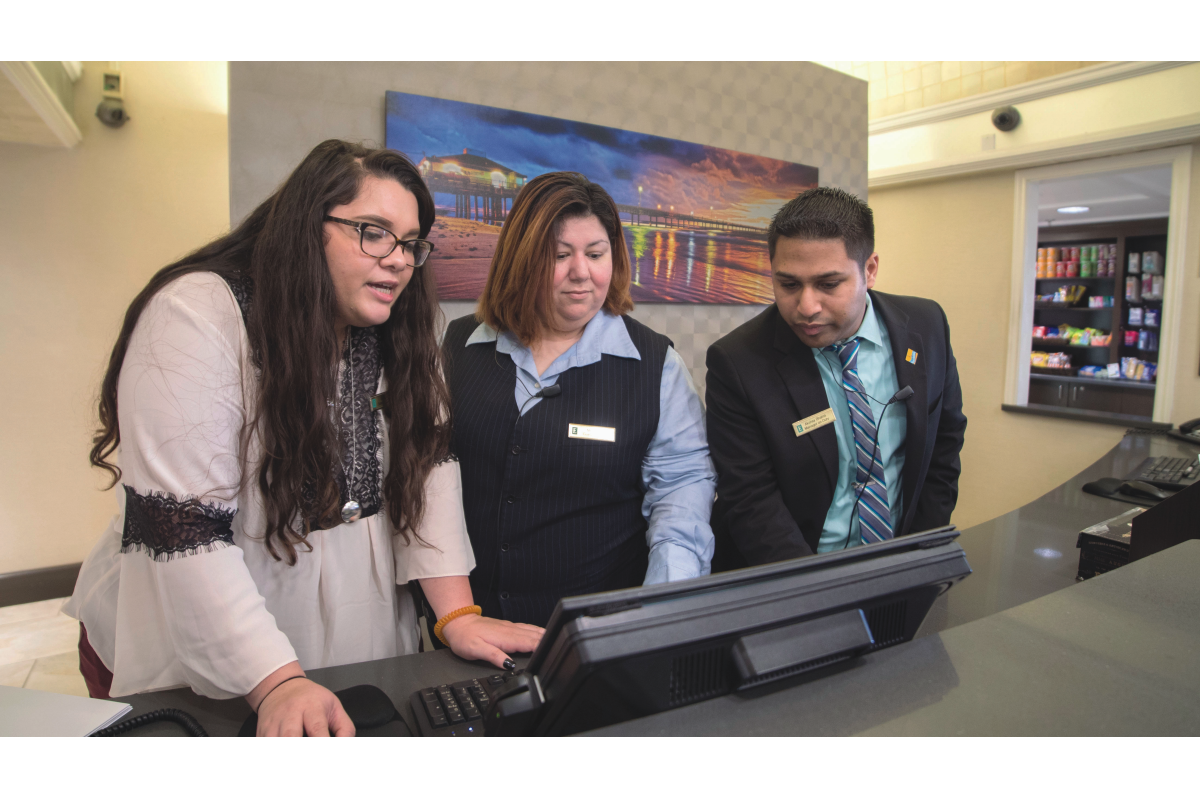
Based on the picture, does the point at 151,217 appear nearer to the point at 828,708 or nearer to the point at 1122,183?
the point at 828,708

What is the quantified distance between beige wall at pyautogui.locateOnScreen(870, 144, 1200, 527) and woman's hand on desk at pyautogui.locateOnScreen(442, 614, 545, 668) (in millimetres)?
4810

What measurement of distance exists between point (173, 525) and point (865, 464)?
1521 mm

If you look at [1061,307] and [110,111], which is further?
[1061,307]

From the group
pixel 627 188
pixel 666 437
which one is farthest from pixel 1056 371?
pixel 666 437

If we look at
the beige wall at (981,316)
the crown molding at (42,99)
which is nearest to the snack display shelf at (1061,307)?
the beige wall at (981,316)

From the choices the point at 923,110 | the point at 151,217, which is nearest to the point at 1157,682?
the point at 151,217

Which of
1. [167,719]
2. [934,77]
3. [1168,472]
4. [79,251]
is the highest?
[934,77]

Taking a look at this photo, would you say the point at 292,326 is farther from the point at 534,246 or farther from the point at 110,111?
the point at 110,111

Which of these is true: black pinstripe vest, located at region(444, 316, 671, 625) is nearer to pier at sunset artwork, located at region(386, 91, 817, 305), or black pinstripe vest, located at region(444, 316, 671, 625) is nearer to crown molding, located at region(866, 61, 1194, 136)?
pier at sunset artwork, located at region(386, 91, 817, 305)

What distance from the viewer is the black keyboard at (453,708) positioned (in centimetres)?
97

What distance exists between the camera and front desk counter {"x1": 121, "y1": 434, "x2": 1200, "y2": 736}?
2.27 ft

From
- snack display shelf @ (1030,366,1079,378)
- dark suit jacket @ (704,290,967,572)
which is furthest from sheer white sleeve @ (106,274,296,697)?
snack display shelf @ (1030,366,1079,378)

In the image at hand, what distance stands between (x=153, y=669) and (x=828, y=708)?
3.74 feet

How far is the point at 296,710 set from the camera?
0.94 metres
